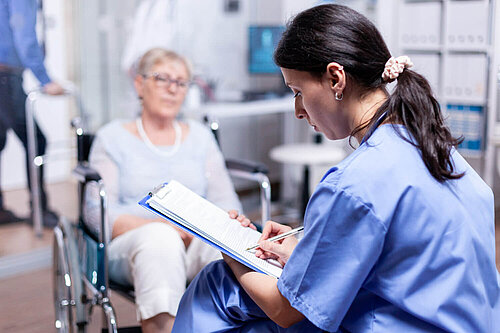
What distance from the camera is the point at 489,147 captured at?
139 inches

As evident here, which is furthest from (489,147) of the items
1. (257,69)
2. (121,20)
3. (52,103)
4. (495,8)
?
(52,103)

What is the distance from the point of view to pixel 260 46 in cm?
399

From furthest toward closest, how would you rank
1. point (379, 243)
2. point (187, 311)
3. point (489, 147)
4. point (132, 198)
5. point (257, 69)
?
point (257, 69) < point (489, 147) < point (132, 198) < point (187, 311) < point (379, 243)

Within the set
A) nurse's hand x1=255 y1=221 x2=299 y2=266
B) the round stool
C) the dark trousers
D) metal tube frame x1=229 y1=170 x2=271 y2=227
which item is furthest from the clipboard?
the round stool

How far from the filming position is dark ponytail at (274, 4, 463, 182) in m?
1.05

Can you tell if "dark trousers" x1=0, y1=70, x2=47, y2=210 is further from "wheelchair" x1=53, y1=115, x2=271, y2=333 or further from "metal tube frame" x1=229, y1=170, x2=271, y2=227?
"metal tube frame" x1=229, y1=170, x2=271, y2=227

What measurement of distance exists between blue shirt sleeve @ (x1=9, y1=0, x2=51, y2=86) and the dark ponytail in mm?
2155

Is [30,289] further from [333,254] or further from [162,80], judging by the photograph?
[333,254]

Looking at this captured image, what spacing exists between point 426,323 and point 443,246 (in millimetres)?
134

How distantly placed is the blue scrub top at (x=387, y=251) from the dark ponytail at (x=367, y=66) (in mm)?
40

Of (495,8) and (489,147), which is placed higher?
(495,8)

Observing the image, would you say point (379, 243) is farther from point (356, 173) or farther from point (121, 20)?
point (121, 20)

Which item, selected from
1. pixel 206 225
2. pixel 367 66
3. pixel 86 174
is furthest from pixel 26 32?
pixel 367 66

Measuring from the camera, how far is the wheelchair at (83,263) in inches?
66.8
